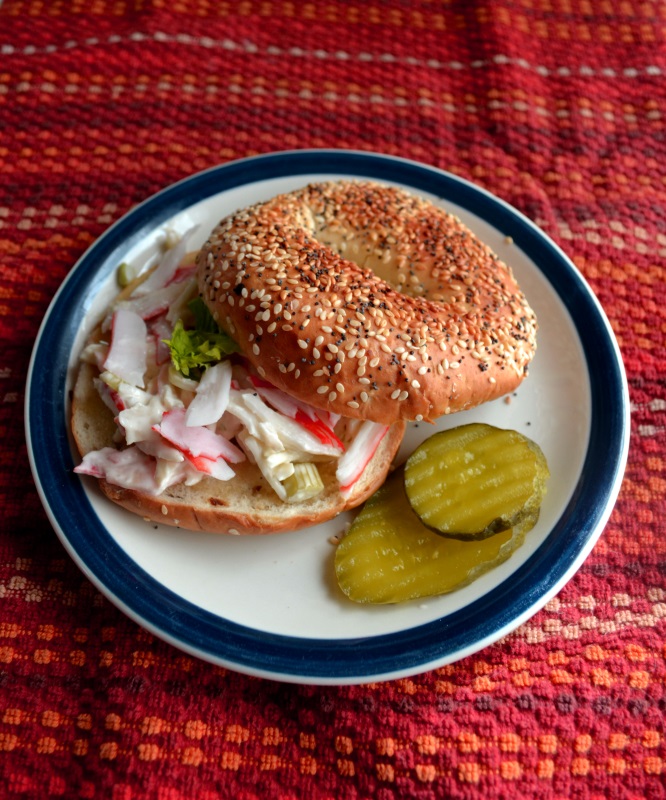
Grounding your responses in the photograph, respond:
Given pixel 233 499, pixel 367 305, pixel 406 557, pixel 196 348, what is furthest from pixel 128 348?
pixel 406 557

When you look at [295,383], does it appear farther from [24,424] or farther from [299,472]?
[24,424]

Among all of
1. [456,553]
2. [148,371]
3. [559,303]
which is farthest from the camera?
[559,303]

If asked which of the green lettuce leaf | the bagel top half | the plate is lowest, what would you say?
the plate

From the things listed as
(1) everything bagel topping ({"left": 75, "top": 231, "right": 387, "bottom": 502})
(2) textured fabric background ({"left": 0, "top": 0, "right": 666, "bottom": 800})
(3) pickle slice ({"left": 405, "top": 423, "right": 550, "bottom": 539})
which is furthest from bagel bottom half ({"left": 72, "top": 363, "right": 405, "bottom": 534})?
(2) textured fabric background ({"left": 0, "top": 0, "right": 666, "bottom": 800})

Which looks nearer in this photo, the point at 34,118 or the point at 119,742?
the point at 119,742

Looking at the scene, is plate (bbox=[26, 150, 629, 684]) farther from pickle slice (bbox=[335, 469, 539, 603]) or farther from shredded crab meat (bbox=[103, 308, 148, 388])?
shredded crab meat (bbox=[103, 308, 148, 388])

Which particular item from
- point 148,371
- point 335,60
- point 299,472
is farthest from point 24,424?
point 335,60

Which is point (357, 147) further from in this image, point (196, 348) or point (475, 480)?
point (475, 480)
